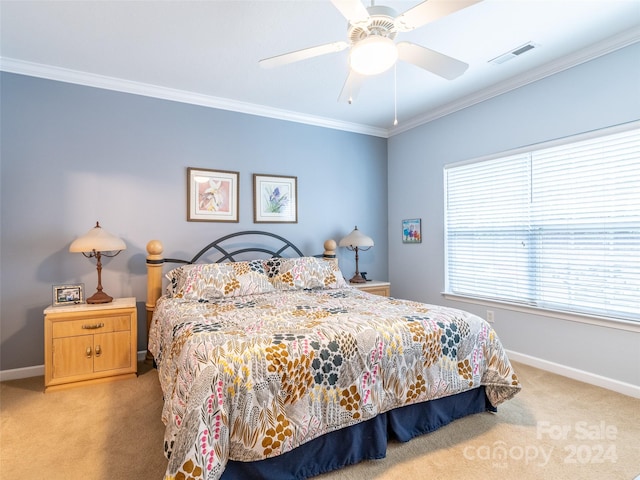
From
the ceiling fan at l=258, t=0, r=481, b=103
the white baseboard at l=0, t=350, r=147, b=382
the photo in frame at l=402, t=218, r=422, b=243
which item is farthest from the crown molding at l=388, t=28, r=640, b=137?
the white baseboard at l=0, t=350, r=147, b=382

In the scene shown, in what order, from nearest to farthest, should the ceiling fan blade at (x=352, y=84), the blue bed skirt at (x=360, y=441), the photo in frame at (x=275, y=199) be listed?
1. the blue bed skirt at (x=360, y=441)
2. the ceiling fan blade at (x=352, y=84)
3. the photo in frame at (x=275, y=199)

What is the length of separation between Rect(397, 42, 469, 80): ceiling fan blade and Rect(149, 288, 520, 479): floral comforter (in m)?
1.54

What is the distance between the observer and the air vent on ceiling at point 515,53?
8.95ft

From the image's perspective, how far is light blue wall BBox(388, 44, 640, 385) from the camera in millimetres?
2668

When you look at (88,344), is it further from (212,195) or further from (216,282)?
(212,195)

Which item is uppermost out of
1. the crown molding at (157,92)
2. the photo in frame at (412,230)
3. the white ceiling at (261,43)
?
the white ceiling at (261,43)

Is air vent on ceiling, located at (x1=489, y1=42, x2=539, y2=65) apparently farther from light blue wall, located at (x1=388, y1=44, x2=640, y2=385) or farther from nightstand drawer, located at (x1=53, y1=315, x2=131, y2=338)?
nightstand drawer, located at (x1=53, y1=315, x2=131, y2=338)

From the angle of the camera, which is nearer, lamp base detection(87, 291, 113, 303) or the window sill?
the window sill

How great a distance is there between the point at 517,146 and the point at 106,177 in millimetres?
3961

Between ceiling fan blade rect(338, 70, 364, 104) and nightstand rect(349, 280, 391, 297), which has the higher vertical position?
ceiling fan blade rect(338, 70, 364, 104)

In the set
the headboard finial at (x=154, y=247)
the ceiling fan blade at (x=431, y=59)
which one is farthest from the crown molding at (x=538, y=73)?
the headboard finial at (x=154, y=247)

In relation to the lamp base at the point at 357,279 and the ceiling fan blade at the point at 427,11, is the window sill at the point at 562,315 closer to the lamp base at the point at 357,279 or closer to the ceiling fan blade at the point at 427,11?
the lamp base at the point at 357,279

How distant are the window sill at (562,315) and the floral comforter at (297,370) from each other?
3.76 feet

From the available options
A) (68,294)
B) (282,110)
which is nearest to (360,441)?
(68,294)
